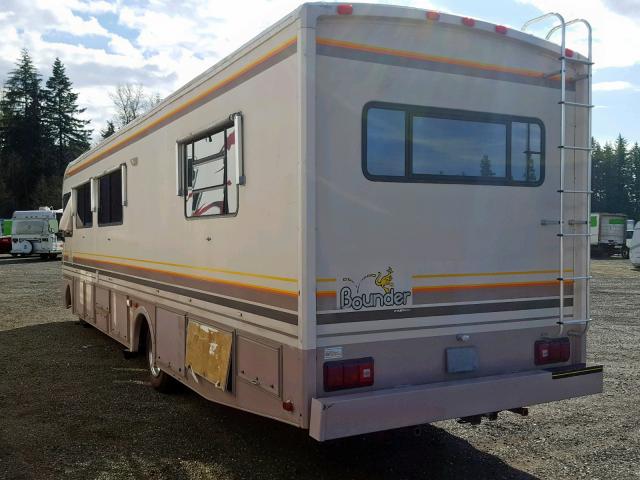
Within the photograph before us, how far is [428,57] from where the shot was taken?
3830 mm

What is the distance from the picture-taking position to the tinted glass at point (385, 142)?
3.66 meters

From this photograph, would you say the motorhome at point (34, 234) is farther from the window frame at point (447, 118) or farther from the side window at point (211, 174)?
the window frame at point (447, 118)

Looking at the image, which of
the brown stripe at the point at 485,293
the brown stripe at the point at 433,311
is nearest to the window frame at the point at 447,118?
the brown stripe at the point at 485,293

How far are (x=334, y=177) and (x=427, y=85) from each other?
934mm

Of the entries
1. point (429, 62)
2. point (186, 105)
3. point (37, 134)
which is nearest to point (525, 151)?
point (429, 62)

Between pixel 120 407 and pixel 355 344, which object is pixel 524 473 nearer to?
pixel 355 344

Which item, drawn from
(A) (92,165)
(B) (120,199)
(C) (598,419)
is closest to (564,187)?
(C) (598,419)

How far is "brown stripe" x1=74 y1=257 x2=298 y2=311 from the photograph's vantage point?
3.58 m

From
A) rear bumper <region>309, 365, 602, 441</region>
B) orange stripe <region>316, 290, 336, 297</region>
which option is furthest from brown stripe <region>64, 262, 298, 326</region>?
rear bumper <region>309, 365, 602, 441</region>

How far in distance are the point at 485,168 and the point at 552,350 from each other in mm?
1401

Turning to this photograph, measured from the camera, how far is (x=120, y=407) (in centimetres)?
557

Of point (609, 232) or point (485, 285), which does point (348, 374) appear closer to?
point (485, 285)

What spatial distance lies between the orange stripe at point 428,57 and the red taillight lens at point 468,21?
0.74 ft

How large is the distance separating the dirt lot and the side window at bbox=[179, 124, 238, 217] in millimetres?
1822
